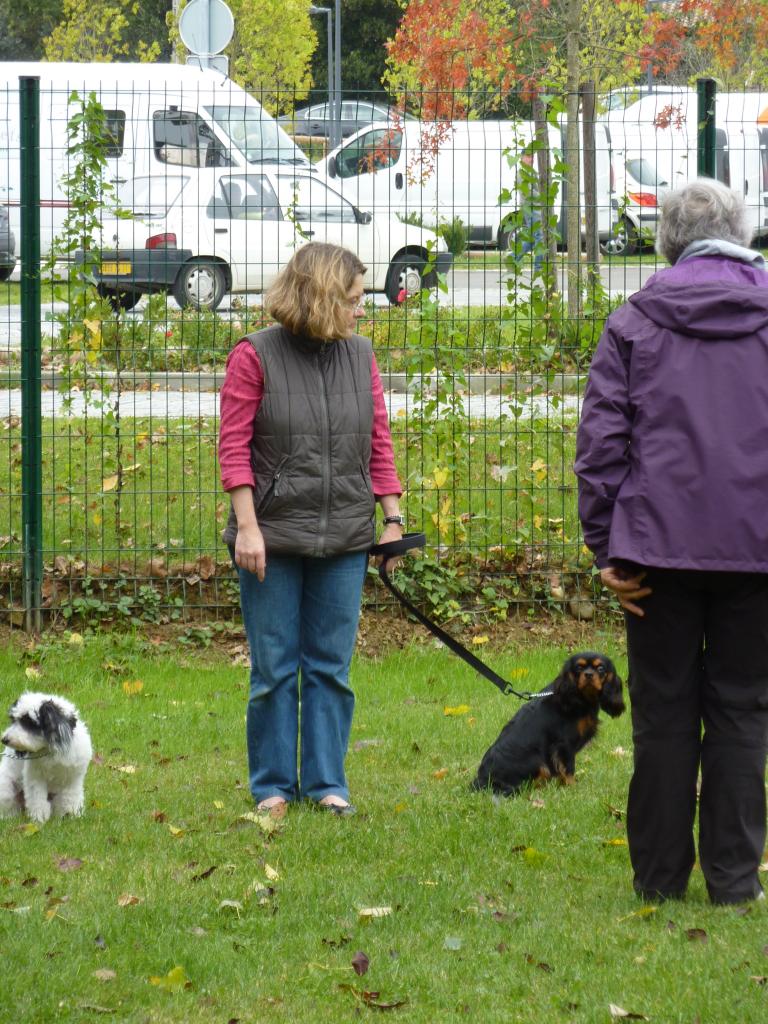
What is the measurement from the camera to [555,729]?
5500 mm

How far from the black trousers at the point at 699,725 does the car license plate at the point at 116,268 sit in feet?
14.9

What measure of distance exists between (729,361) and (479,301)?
164 inches

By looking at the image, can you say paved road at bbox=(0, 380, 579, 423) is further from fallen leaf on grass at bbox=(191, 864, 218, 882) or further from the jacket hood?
the jacket hood

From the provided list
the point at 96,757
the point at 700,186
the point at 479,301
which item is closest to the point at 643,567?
the point at 700,186

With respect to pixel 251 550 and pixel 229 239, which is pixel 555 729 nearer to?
pixel 251 550

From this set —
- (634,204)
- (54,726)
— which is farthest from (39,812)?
(634,204)

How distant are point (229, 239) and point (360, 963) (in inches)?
192

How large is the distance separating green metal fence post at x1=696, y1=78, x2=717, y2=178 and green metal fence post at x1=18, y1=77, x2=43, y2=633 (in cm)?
364

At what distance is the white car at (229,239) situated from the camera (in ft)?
24.9

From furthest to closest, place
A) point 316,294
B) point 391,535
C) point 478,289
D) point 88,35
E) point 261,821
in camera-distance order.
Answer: point 88,35 → point 478,289 → point 391,535 → point 261,821 → point 316,294

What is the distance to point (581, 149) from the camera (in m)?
7.87

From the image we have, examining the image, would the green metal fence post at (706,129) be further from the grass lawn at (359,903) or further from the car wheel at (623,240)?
the grass lawn at (359,903)

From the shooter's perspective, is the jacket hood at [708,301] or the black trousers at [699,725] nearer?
the jacket hood at [708,301]

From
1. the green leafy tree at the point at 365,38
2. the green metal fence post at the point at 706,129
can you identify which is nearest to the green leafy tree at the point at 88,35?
the green leafy tree at the point at 365,38
